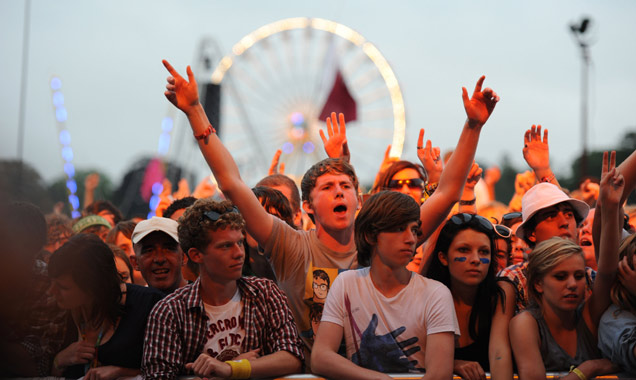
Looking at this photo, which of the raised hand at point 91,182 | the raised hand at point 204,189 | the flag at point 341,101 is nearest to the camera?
the raised hand at point 204,189

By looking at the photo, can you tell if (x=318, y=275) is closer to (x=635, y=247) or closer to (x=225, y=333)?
(x=225, y=333)

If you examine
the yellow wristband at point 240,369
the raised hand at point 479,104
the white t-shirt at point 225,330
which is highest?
the raised hand at point 479,104

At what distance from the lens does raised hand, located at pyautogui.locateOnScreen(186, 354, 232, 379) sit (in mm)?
2764

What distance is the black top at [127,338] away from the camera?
3.06 meters

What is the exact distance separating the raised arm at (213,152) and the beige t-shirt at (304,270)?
0.59 feet

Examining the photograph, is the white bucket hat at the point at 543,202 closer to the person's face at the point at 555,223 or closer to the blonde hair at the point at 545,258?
the person's face at the point at 555,223

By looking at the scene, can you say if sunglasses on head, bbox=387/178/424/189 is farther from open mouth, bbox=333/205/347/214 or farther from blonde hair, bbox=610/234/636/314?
blonde hair, bbox=610/234/636/314

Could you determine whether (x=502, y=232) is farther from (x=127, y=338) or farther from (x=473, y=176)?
(x=127, y=338)

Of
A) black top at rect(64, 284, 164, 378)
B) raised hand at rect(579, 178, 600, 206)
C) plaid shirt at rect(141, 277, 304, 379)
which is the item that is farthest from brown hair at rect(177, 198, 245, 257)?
raised hand at rect(579, 178, 600, 206)

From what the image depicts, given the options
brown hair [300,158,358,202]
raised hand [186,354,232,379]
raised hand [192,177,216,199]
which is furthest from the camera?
raised hand [192,177,216,199]

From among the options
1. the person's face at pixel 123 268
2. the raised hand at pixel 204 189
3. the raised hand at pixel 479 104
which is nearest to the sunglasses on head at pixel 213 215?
the raised hand at pixel 479 104

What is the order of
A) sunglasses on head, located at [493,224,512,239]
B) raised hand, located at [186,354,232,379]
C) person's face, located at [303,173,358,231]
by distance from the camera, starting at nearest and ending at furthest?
raised hand, located at [186,354,232,379], person's face, located at [303,173,358,231], sunglasses on head, located at [493,224,512,239]

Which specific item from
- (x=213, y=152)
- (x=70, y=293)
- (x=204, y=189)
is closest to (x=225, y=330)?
(x=70, y=293)

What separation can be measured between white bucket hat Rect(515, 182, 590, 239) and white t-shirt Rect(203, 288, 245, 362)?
5.51ft
